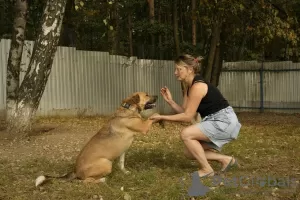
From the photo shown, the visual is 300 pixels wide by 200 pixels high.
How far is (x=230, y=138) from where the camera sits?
5.94 metres

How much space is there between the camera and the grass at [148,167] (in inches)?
199

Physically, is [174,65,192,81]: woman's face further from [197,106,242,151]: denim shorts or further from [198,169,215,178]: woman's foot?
[198,169,215,178]: woman's foot

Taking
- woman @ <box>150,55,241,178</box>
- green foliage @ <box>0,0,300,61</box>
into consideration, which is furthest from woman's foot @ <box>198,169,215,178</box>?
green foliage @ <box>0,0,300,61</box>

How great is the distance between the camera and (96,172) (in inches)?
215

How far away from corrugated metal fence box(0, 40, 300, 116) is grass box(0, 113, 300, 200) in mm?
3021

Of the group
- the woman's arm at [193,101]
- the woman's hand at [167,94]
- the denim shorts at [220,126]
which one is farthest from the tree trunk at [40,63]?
the denim shorts at [220,126]

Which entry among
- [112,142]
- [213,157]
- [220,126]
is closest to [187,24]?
[213,157]

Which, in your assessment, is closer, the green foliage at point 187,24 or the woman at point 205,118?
the woman at point 205,118

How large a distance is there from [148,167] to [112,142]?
99cm

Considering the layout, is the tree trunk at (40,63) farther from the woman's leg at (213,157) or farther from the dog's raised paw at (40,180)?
the woman's leg at (213,157)

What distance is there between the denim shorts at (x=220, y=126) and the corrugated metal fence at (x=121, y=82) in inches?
306

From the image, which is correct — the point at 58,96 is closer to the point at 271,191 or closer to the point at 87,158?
the point at 87,158

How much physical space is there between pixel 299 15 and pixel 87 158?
67.5ft

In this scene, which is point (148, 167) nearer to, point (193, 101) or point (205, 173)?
point (205, 173)
